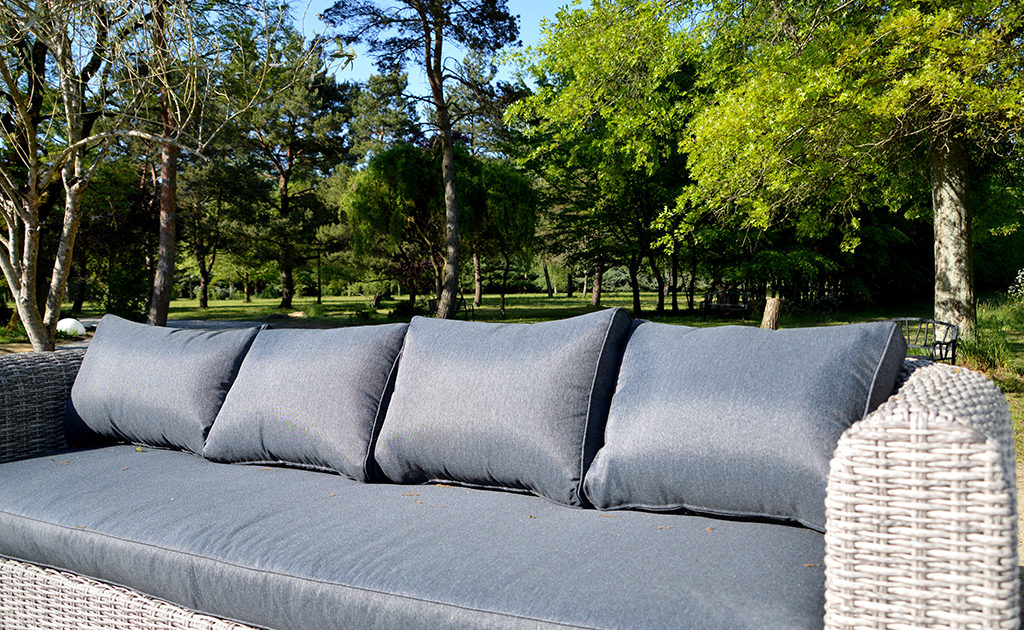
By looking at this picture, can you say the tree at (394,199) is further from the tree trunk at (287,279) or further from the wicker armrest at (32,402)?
the wicker armrest at (32,402)

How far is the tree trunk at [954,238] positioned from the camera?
22.9 feet

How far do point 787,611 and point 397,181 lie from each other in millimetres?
14925

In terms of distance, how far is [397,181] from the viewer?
15406 millimetres

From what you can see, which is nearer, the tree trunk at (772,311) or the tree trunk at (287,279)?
the tree trunk at (772,311)

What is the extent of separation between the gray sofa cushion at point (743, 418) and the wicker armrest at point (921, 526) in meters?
0.42

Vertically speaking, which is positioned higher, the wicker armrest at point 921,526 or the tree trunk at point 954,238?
the tree trunk at point 954,238

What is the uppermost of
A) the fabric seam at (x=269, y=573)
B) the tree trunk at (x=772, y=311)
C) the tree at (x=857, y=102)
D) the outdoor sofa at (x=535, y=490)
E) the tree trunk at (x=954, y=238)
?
the tree at (x=857, y=102)

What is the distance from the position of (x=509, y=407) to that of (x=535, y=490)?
0.25 metres

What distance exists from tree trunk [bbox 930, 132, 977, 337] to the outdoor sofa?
640 centimetres

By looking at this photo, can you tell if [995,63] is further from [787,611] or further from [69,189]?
[69,189]

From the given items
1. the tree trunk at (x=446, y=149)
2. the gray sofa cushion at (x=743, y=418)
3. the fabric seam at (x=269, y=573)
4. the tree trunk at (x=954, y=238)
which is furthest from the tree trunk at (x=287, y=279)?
the gray sofa cushion at (x=743, y=418)

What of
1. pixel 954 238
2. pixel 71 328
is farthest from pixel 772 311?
pixel 71 328

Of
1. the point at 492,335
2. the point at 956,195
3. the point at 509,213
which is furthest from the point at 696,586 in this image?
the point at 509,213

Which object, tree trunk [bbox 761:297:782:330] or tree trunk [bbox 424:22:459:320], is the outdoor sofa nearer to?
tree trunk [bbox 761:297:782:330]
